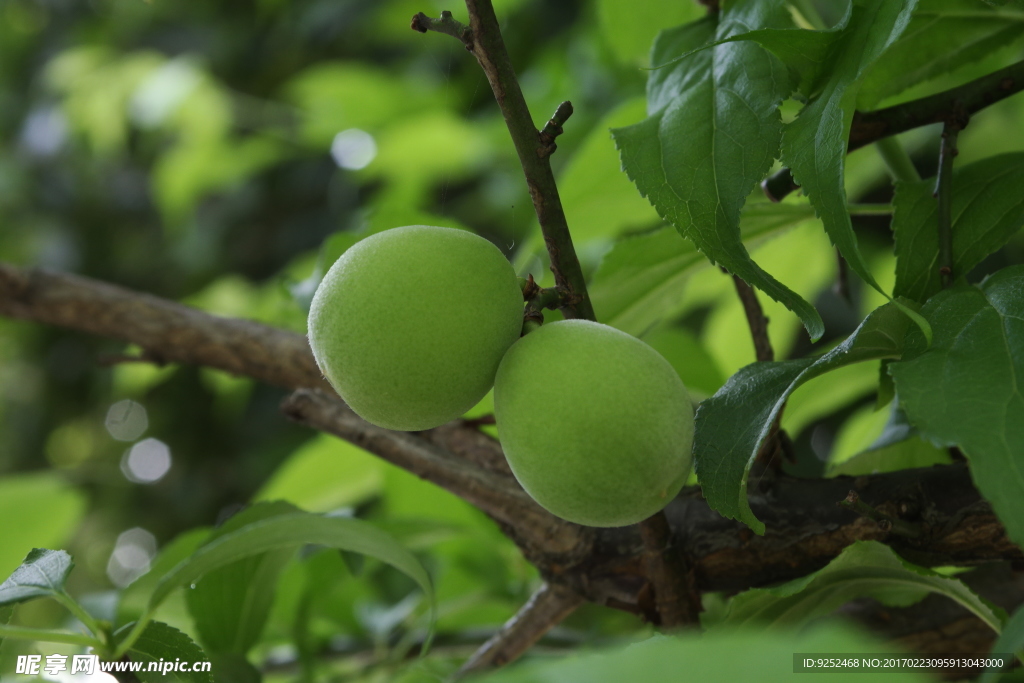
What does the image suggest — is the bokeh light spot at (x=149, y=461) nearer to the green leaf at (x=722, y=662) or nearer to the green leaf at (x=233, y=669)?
the green leaf at (x=233, y=669)

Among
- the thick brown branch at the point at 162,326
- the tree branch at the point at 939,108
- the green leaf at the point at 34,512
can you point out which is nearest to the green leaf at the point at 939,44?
the tree branch at the point at 939,108

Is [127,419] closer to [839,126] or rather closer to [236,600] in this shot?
[236,600]

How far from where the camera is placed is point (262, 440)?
4.68ft

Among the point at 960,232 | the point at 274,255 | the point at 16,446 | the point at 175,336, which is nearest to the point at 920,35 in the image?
the point at 960,232

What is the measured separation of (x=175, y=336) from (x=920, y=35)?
0.45 metres

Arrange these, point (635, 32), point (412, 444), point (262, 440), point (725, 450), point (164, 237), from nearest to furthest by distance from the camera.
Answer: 1. point (725, 450)
2. point (412, 444)
3. point (635, 32)
4. point (262, 440)
5. point (164, 237)

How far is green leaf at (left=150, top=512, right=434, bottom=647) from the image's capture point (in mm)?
316

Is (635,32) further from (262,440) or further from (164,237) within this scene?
(164,237)

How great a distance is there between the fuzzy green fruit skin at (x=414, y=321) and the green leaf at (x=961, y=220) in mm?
158

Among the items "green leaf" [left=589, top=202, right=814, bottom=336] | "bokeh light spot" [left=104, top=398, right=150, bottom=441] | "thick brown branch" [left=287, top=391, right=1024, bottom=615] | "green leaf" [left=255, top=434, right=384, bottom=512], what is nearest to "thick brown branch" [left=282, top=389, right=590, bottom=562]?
"thick brown branch" [left=287, top=391, right=1024, bottom=615]

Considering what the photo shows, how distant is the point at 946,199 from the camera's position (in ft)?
1.05

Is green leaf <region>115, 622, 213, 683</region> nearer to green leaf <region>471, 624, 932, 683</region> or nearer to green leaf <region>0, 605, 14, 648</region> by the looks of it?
green leaf <region>0, 605, 14, 648</region>

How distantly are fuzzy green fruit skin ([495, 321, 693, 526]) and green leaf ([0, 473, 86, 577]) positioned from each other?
478 mm

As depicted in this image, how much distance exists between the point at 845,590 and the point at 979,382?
0.45 ft
